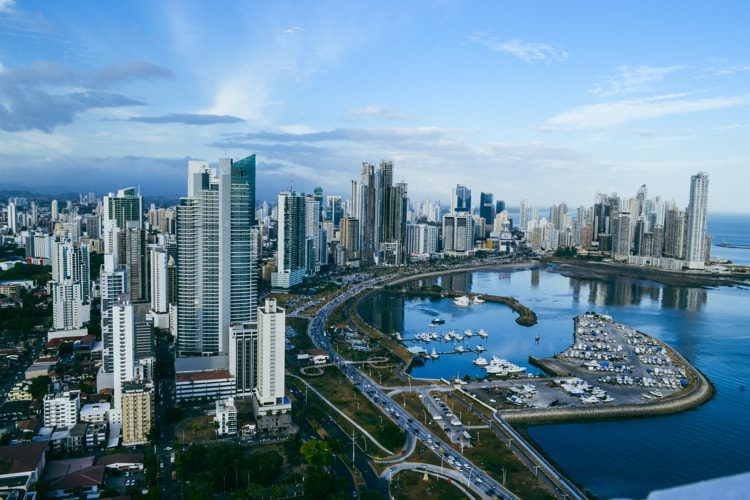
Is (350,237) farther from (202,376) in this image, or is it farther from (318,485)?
(318,485)

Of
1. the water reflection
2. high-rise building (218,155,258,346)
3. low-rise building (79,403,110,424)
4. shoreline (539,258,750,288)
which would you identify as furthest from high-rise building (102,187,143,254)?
shoreline (539,258,750,288)

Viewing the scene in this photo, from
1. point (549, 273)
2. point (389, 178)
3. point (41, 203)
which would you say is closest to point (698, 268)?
point (549, 273)

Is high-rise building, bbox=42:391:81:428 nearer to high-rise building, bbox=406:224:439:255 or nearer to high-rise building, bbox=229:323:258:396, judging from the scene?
high-rise building, bbox=229:323:258:396

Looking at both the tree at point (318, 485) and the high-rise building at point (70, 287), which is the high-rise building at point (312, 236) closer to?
the high-rise building at point (70, 287)

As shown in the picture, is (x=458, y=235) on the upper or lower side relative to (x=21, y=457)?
upper

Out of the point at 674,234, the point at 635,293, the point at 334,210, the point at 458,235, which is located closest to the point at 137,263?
the point at 635,293

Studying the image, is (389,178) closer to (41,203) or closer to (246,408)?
(246,408)
